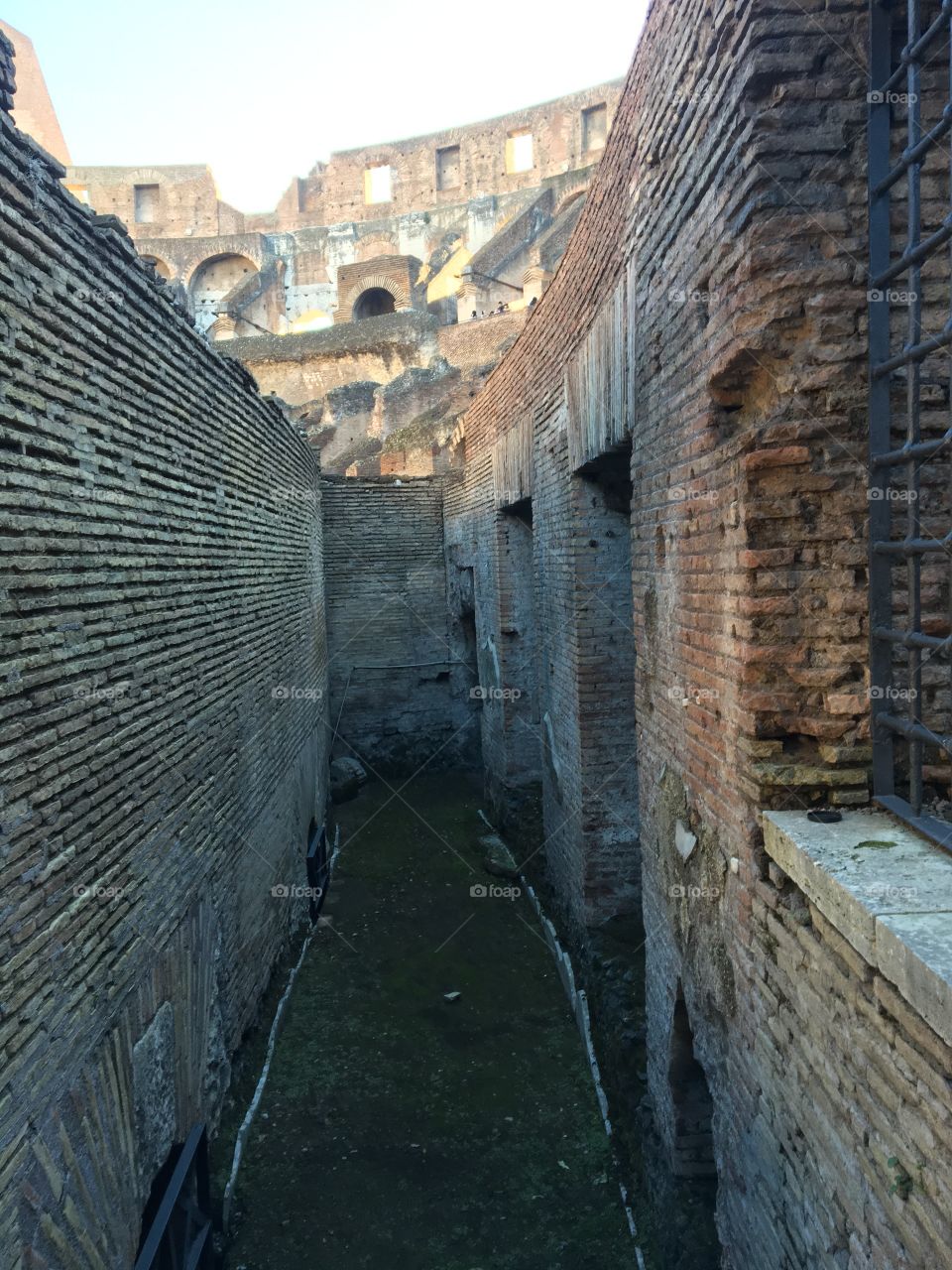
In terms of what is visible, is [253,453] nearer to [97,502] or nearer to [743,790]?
[97,502]

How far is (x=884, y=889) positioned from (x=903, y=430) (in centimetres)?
139

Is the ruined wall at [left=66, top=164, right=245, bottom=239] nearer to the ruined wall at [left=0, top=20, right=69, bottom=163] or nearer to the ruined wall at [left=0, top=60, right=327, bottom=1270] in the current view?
the ruined wall at [left=0, top=20, right=69, bottom=163]

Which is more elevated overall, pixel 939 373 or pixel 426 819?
pixel 939 373

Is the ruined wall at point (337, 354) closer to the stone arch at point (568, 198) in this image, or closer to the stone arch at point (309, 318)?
Result: the stone arch at point (568, 198)

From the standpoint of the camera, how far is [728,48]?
103 inches

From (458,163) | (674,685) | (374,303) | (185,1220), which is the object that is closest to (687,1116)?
(674,685)

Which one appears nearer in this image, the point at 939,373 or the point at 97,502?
the point at 939,373

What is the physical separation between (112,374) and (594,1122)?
5.32m

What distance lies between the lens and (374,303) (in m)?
30.3

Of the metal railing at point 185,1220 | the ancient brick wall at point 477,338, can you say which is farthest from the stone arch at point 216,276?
the metal railing at point 185,1220

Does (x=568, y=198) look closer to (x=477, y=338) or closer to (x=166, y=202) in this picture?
(x=477, y=338)

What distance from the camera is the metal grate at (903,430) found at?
231cm

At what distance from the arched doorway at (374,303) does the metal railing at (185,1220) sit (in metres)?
28.9

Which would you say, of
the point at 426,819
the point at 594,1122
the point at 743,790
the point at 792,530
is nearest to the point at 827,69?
the point at 792,530
